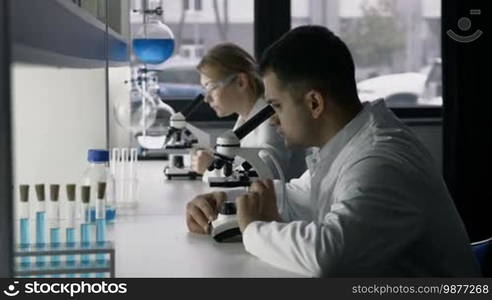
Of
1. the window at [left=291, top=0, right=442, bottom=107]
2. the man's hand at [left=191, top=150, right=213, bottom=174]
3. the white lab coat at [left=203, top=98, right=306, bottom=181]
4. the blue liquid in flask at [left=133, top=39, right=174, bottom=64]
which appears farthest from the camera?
the window at [left=291, top=0, right=442, bottom=107]

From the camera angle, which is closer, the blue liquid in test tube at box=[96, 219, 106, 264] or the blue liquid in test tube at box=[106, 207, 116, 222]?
the blue liquid in test tube at box=[96, 219, 106, 264]

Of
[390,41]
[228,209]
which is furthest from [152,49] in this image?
[228,209]

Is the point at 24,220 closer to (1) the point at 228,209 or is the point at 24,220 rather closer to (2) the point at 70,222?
(2) the point at 70,222

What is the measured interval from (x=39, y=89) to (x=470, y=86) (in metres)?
2.97

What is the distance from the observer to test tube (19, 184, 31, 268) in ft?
5.49

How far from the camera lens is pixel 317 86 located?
205 centimetres

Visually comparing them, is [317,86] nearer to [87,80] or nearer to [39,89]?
[39,89]

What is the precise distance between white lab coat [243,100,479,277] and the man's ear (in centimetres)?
7

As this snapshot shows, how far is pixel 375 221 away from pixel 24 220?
71cm

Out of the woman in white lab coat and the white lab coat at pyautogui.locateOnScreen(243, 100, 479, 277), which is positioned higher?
the woman in white lab coat

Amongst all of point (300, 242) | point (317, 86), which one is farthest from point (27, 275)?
point (317, 86)

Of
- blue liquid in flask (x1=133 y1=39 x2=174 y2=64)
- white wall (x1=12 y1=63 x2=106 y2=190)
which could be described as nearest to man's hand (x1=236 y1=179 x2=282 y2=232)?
white wall (x1=12 y1=63 x2=106 y2=190)

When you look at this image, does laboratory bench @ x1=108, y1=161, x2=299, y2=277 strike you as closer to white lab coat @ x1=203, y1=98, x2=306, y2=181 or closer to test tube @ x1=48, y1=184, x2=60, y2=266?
test tube @ x1=48, y1=184, x2=60, y2=266

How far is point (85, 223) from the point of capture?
1901mm
